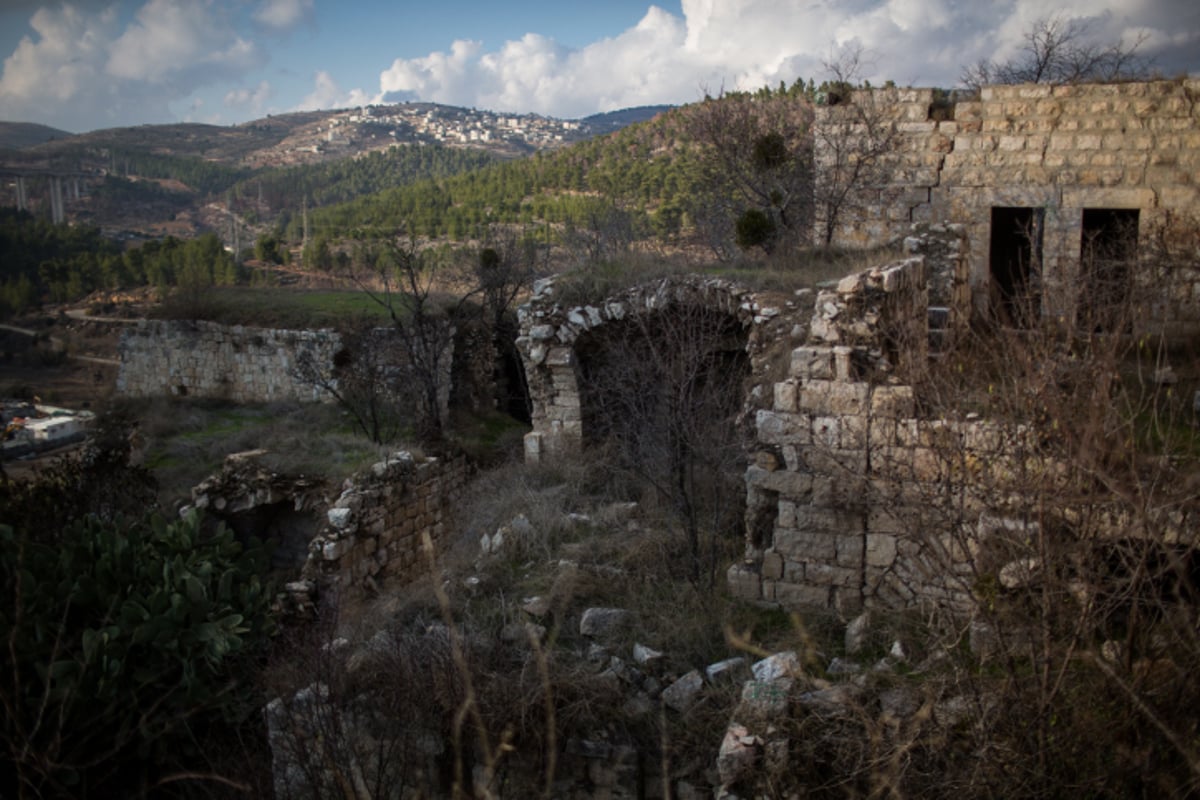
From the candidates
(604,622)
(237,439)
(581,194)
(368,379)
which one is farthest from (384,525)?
(581,194)

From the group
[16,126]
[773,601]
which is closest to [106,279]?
[773,601]

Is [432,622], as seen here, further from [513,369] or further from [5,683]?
[513,369]

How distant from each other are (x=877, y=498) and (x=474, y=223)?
29839mm

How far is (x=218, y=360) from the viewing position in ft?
64.0

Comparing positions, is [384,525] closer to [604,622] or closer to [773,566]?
[604,622]

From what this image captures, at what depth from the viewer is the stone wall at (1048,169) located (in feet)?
30.5

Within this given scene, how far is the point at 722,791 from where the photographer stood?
3.86 m

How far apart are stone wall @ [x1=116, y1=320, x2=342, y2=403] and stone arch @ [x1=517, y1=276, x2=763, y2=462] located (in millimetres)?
7768

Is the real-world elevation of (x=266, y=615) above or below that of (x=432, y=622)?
below

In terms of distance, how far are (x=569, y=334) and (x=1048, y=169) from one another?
6.46m

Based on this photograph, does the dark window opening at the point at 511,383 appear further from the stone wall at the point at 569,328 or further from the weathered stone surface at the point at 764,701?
the weathered stone surface at the point at 764,701

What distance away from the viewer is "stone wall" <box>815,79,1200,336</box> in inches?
366


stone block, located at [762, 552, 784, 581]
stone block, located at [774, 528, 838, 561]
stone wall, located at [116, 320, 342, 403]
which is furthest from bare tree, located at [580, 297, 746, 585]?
stone wall, located at [116, 320, 342, 403]

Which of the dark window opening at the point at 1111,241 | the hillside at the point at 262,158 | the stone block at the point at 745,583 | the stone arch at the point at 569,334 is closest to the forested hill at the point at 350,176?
the hillside at the point at 262,158
